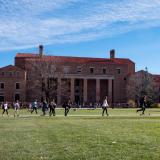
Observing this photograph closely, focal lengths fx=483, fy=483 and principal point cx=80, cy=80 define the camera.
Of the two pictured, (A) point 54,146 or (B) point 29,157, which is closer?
(B) point 29,157

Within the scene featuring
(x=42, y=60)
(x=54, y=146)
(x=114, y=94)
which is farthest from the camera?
(x=114, y=94)

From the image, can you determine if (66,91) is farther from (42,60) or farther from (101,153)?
(101,153)

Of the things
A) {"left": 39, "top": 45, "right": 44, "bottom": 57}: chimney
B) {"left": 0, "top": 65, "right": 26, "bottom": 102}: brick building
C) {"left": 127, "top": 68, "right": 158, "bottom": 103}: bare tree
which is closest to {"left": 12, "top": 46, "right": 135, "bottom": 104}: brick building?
{"left": 39, "top": 45, "right": 44, "bottom": 57}: chimney

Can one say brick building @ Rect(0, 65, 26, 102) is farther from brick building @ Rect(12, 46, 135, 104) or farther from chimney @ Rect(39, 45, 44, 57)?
chimney @ Rect(39, 45, 44, 57)

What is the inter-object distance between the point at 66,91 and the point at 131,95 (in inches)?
698

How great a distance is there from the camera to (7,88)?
415 ft

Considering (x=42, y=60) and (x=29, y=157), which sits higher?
(x=42, y=60)

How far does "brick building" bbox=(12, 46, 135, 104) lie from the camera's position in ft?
415

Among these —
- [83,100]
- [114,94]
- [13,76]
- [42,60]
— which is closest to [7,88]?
[13,76]

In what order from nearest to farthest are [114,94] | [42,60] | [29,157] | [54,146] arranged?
[29,157] → [54,146] → [42,60] → [114,94]

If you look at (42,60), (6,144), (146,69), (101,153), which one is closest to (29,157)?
(101,153)

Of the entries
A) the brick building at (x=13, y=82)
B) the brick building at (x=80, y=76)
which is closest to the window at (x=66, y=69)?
the brick building at (x=80, y=76)

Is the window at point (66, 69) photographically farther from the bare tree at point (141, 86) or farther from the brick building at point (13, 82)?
the bare tree at point (141, 86)

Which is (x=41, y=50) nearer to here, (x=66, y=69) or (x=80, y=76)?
(x=66, y=69)
